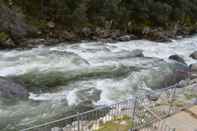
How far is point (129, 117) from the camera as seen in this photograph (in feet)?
24.9

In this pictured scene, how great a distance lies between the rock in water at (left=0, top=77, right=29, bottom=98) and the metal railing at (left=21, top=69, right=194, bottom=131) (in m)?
3.11

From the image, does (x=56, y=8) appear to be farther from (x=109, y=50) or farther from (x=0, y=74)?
(x=0, y=74)

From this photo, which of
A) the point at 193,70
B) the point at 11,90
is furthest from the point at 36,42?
the point at 193,70

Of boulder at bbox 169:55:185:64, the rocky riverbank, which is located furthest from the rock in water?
boulder at bbox 169:55:185:64

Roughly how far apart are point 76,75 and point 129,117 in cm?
610

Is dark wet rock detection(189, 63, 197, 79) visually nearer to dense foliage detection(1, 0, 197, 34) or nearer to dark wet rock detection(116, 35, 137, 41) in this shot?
dark wet rock detection(116, 35, 137, 41)

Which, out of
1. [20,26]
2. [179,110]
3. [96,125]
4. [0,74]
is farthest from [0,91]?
Answer: [20,26]

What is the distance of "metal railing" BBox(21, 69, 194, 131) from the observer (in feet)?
23.5

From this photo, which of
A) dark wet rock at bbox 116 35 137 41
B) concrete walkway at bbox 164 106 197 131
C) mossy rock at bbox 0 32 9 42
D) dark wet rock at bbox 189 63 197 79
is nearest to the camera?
concrete walkway at bbox 164 106 197 131

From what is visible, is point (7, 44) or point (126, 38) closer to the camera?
point (7, 44)

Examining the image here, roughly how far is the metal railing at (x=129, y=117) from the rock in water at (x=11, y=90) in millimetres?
3112

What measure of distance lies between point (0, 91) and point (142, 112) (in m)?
6.09

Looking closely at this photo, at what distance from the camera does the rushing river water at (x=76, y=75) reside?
10086mm

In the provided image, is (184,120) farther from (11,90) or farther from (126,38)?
(126,38)
